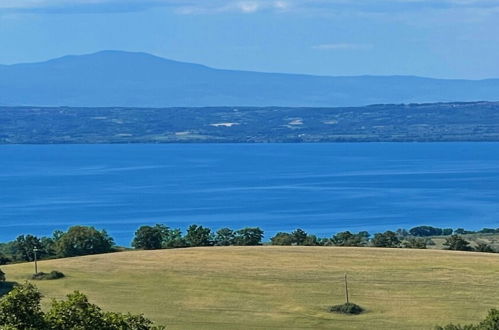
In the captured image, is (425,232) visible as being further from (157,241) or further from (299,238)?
(157,241)

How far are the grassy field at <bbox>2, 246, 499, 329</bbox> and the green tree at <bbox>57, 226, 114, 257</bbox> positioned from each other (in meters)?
4.49

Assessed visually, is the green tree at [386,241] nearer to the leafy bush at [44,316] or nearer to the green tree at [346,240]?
the green tree at [346,240]

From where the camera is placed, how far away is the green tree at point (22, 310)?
1052 inches

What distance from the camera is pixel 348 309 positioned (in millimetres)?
51125

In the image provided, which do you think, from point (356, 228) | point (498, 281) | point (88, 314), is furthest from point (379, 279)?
point (356, 228)

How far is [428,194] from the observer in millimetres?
187000

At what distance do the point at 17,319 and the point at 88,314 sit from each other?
69.0 inches

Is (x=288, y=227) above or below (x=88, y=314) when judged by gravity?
above

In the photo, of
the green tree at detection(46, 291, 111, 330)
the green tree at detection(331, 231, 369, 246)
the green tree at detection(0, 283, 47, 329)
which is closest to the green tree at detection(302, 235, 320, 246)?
the green tree at detection(331, 231, 369, 246)

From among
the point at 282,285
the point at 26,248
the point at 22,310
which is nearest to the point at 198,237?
the point at 26,248

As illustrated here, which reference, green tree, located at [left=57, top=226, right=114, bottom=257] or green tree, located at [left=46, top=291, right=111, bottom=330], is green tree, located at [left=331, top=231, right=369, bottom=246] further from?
green tree, located at [left=46, top=291, right=111, bottom=330]

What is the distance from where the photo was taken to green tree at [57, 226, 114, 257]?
→ 7481cm

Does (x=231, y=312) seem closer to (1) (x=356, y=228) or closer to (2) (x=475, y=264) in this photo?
(2) (x=475, y=264)

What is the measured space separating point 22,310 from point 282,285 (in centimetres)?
3179
